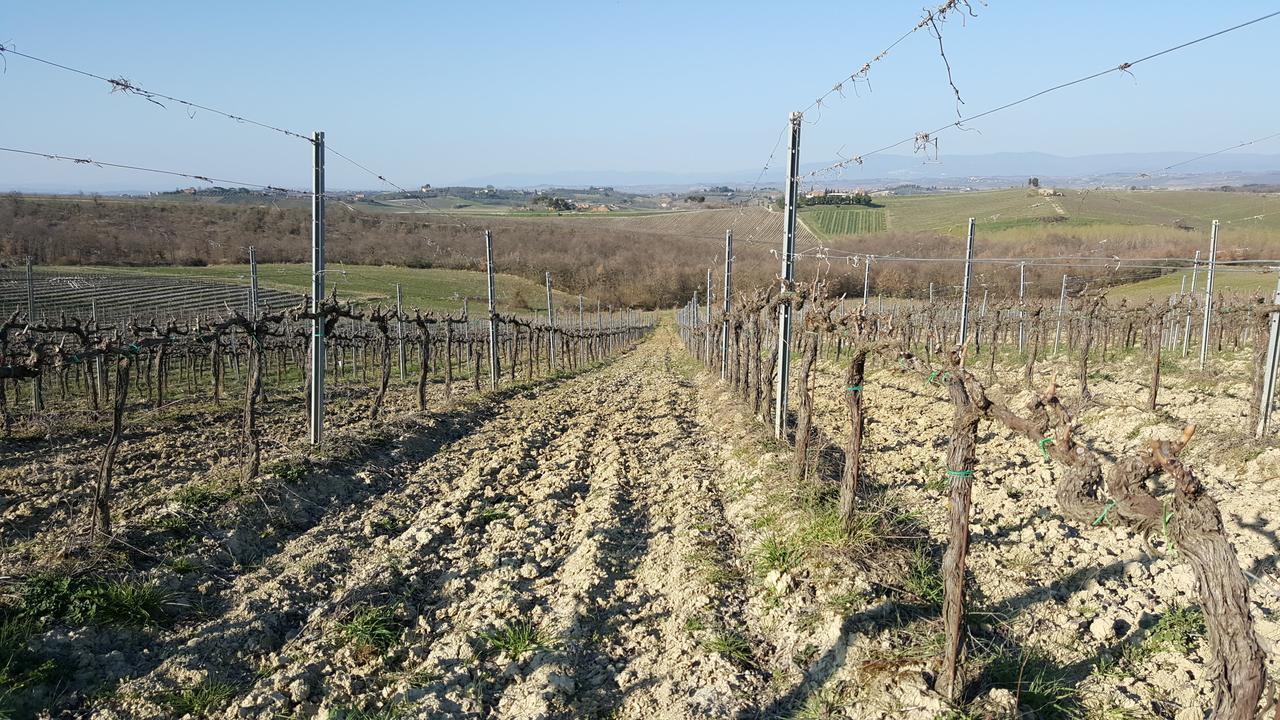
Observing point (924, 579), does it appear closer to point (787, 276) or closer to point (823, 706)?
point (823, 706)

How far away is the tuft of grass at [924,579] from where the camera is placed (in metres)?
Answer: 5.38

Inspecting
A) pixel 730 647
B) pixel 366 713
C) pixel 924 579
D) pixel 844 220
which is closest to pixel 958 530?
pixel 924 579

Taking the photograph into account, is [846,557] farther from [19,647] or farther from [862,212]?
[862,212]

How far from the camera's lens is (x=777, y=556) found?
20.3ft

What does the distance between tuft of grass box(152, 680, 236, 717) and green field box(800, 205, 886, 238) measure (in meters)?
51.7

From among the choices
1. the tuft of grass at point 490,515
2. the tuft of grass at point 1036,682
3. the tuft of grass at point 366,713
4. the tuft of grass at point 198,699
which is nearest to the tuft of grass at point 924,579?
the tuft of grass at point 1036,682

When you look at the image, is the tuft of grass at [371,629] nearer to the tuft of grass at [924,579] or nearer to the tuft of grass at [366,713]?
the tuft of grass at [366,713]

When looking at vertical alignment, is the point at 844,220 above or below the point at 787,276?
above

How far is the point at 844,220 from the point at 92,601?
202ft

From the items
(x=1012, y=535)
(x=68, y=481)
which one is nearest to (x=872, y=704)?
(x=1012, y=535)

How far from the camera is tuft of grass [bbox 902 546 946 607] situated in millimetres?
5379

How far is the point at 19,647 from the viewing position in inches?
188

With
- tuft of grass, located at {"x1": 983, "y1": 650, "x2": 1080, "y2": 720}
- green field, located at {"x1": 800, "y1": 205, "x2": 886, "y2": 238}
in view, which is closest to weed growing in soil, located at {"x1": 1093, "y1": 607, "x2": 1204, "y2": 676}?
tuft of grass, located at {"x1": 983, "y1": 650, "x2": 1080, "y2": 720}

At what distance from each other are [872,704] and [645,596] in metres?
2.06
